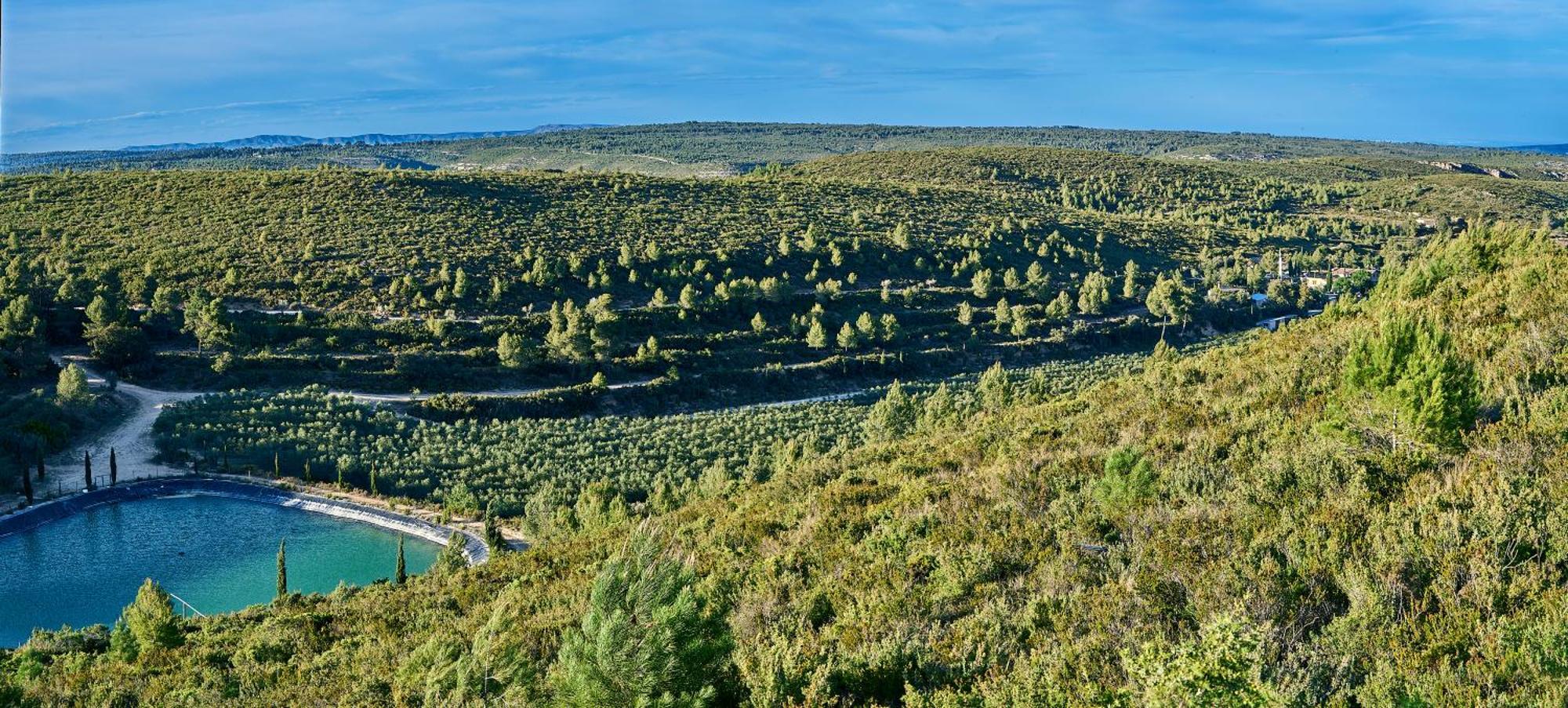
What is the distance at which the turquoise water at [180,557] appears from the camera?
2712 centimetres

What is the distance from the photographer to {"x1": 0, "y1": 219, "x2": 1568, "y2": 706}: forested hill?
729 cm

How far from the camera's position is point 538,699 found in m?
8.08

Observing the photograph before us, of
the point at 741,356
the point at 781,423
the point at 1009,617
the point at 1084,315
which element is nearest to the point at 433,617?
the point at 1009,617

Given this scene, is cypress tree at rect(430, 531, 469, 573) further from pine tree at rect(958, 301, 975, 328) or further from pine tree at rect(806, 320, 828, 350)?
pine tree at rect(958, 301, 975, 328)

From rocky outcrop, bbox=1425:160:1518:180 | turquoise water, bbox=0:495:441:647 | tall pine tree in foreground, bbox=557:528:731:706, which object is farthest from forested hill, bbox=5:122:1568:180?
tall pine tree in foreground, bbox=557:528:731:706

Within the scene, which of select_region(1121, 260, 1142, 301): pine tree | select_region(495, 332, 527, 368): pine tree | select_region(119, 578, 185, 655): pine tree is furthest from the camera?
select_region(1121, 260, 1142, 301): pine tree

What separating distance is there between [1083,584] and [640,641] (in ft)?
15.9

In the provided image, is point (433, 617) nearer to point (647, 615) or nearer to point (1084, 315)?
point (647, 615)

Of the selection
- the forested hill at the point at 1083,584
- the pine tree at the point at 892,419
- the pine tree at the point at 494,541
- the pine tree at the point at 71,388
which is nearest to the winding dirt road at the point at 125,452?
the pine tree at the point at 71,388

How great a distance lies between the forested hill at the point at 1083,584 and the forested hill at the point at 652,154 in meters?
117

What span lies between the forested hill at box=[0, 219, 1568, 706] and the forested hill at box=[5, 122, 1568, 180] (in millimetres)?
117499

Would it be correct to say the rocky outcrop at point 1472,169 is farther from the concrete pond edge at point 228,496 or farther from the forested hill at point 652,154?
the concrete pond edge at point 228,496

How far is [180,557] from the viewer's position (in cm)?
3036

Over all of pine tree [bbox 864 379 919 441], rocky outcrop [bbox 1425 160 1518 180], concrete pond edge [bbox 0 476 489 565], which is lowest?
concrete pond edge [bbox 0 476 489 565]
